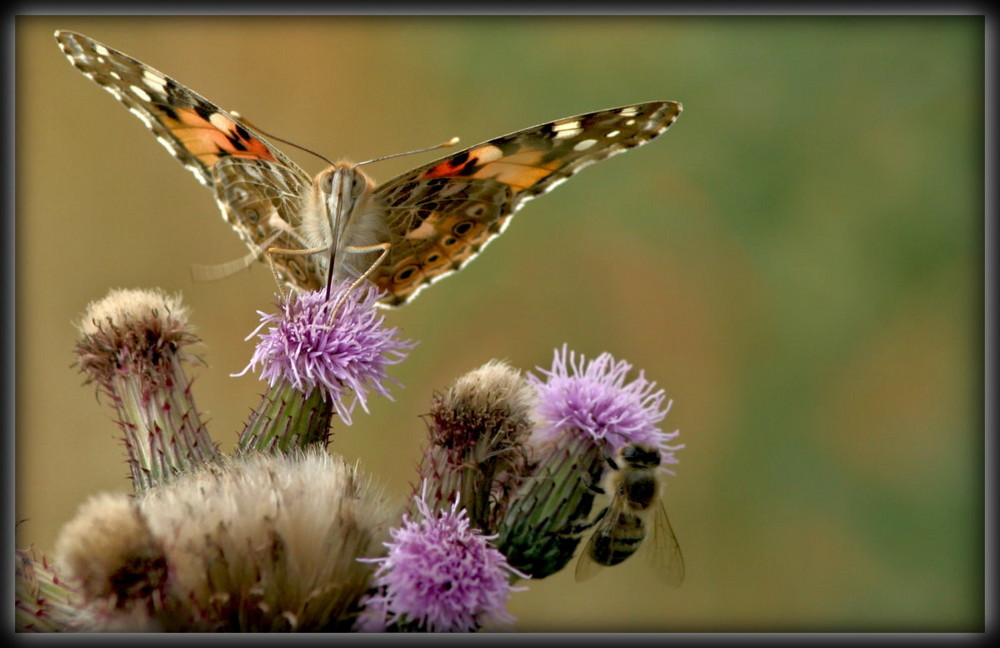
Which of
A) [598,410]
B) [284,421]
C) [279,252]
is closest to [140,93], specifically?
[279,252]

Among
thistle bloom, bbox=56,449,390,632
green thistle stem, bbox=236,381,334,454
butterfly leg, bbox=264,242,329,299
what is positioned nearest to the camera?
thistle bloom, bbox=56,449,390,632

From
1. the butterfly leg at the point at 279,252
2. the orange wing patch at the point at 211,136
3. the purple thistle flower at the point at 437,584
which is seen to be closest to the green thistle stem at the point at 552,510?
the purple thistle flower at the point at 437,584

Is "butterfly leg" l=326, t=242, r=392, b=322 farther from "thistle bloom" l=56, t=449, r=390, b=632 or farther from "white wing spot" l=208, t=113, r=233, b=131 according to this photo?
"thistle bloom" l=56, t=449, r=390, b=632

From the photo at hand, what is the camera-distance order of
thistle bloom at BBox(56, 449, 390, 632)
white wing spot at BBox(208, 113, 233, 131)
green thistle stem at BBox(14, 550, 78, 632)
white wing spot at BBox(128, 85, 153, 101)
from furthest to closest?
white wing spot at BBox(128, 85, 153, 101)
white wing spot at BBox(208, 113, 233, 131)
green thistle stem at BBox(14, 550, 78, 632)
thistle bloom at BBox(56, 449, 390, 632)

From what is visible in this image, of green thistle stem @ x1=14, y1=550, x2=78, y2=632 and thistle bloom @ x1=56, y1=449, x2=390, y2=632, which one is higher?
thistle bloom @ x1=56, y1=449, x2=390, y2=632

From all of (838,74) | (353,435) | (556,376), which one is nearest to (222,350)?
(353,435)

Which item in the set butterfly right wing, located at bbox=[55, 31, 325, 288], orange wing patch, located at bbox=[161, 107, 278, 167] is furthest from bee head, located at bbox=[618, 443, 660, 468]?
orange wing patch, located at bbox=[161, 107, 278, 167]
